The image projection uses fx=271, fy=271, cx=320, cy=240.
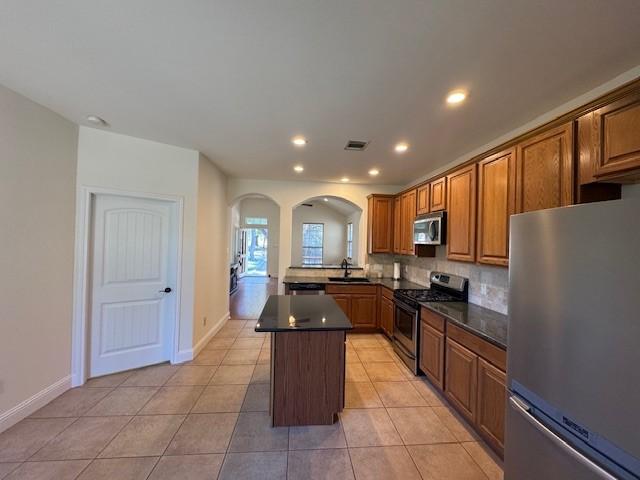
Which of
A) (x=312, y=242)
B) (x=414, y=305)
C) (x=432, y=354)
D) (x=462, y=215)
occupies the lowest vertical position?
(x=432, y=354)

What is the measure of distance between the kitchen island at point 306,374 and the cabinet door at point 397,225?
2583mm

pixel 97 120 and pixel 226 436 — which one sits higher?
pixel 97 120

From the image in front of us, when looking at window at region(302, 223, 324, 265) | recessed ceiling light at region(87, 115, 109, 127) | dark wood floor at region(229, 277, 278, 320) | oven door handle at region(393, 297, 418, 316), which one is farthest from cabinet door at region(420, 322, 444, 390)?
window at region(302, 223, 324, 265)

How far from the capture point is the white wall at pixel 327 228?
10.7m

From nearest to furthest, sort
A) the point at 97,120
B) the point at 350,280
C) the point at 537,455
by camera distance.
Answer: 1. the point at 537,455
2. the point at 97,120
3. the point at 350,280

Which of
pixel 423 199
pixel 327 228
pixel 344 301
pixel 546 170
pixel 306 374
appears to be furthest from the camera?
pixel 327 228

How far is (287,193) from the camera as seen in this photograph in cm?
496

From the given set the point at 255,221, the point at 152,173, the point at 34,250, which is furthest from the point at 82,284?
the point at 255,221

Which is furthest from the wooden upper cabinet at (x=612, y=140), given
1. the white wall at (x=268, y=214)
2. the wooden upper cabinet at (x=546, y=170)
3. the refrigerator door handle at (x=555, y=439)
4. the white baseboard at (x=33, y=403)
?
the white wall at (x=268, y=214)

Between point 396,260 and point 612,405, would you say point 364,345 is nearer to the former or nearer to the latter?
point 396,260

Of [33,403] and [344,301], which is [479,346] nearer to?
[344,301]

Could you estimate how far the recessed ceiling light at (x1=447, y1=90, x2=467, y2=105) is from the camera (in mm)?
1975

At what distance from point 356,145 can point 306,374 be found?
2426mm

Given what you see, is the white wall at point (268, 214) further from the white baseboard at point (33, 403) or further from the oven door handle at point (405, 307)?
the white baseboard at point (33, 403)
